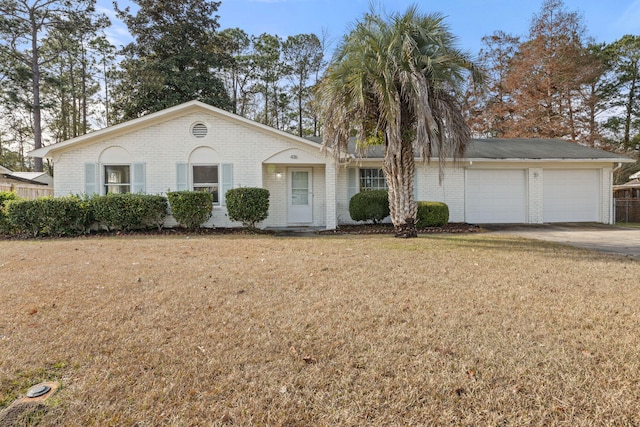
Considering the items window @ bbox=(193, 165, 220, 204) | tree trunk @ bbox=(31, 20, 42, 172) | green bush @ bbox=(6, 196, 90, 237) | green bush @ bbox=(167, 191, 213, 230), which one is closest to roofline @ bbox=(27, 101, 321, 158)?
window @ bbox=(193, 165, 220, 204)

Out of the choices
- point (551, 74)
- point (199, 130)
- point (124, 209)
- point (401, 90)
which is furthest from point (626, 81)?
point (124, 209)

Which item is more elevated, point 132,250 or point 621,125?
point 621,125

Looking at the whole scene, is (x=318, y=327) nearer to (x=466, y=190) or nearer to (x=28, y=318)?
(x=28, y=318)

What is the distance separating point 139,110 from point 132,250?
18.5m

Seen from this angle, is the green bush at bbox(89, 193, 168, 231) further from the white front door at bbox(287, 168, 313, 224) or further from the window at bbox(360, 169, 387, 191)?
the window at bbox(360, 169, 387, 191)

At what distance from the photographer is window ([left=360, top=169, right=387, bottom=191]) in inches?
526

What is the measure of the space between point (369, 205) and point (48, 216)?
10185 millimetres

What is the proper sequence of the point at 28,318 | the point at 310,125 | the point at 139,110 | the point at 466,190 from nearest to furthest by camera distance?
1. the point at 28,318
2. the point at 466,190
3. the point at 139,110
4. the point at 310,125

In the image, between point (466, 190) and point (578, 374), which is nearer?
point (578, 374)

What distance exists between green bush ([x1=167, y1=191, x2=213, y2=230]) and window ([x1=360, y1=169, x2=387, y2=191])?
5.97m

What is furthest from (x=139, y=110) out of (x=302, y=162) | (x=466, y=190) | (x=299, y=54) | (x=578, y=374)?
(x=578, y=374)

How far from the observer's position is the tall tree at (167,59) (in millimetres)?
21734

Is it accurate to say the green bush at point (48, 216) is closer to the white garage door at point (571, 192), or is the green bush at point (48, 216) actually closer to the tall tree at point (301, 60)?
the white garage door at point (571, 192)

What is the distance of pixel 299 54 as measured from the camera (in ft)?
87.9
